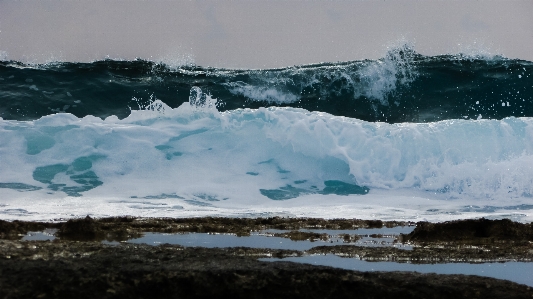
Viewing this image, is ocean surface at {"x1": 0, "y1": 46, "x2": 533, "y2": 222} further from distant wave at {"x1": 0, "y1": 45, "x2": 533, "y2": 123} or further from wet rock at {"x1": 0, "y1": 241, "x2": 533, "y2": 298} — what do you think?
wet rock at {"x1": 0, "y1": 241, "x2": 533, "y2": 298}

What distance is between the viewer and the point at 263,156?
14227 mm

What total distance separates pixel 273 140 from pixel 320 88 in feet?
18.4

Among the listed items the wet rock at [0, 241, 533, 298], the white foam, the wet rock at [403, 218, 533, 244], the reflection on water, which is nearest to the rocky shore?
the wet rock at [0, 241, 533, 298]

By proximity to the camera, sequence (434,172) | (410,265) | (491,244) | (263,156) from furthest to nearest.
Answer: (263,156) < (434,172) < (491,244) < (410,265)

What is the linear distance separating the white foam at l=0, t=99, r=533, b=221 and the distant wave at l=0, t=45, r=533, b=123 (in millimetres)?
3279

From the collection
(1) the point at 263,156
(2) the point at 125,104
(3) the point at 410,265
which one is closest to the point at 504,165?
(1) the point at 263,156

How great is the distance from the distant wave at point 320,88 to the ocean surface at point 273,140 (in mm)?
43

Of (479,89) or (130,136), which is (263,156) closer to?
(130,136)

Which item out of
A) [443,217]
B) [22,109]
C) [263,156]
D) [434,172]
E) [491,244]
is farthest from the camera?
[22,109]

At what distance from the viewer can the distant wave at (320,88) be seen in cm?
1928

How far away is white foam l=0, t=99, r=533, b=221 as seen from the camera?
10.6 metres

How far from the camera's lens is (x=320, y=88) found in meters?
20.0

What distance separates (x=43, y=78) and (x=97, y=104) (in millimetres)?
2195

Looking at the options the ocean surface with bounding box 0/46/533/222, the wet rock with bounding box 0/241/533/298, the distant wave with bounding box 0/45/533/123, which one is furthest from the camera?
the distant wave with bounding box 0/45/533/123
